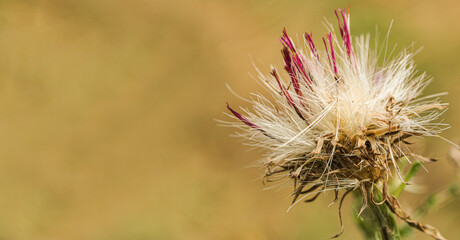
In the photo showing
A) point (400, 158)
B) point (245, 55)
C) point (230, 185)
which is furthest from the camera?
point (245, 55)

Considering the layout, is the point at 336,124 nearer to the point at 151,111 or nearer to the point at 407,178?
the point at 407,178

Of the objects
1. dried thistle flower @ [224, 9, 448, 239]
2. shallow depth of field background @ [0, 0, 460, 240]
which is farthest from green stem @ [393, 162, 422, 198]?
shallow depth of field background @ [0, 0, 460, 240]

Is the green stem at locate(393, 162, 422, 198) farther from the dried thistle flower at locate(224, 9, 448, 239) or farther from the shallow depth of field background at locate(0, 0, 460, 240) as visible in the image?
the shallow depth of field background at locate(0, 0, 460, 240)

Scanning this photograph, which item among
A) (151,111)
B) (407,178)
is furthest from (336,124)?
(151,111)

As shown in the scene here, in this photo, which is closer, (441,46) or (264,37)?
(441,46)

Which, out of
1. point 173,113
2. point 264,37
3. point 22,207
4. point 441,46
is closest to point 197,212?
point 173,113

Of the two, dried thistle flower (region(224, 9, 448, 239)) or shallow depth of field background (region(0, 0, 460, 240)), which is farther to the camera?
shallow depth of field background (region(0, 0, 460, 240))

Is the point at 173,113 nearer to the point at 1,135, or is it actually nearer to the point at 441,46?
the point at 1,135
